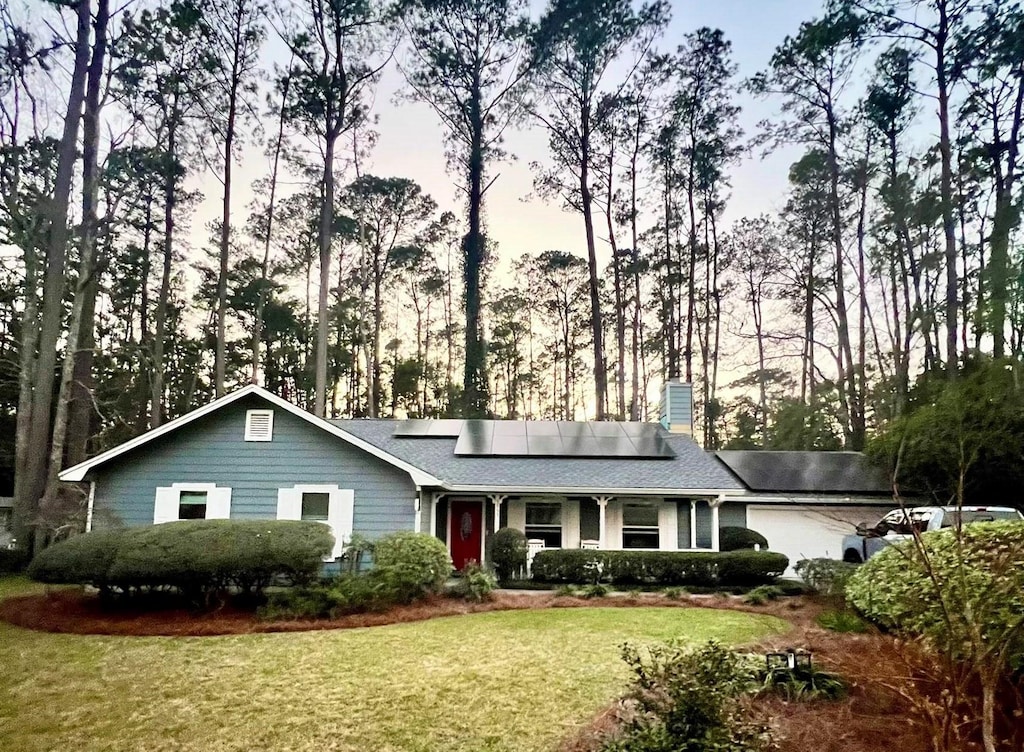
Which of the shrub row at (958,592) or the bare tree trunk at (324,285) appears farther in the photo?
the bare tree trunk at (324,285)

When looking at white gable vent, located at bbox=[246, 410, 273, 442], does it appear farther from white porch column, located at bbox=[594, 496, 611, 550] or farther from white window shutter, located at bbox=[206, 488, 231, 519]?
white porch column, located at bbox=[594, 496, 611, 550]

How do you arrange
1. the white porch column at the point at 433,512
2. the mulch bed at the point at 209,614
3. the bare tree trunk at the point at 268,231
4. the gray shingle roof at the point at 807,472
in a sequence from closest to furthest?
the mulch bed at the point at 209,614, the white porch column at the point at 433,512, the gray shingle roof at the point at 807,472, the bare tree trunk at the point at 268,231

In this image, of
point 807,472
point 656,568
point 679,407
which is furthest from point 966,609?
point 679,407

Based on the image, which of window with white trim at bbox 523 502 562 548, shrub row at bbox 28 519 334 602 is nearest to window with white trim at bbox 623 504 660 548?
window with white trim at bbox 523 502 562 548

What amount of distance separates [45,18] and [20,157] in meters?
3.62

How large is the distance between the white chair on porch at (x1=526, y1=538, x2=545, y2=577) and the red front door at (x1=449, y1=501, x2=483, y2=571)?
1.38 meters

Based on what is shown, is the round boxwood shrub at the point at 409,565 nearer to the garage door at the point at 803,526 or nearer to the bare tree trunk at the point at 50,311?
the garage door at the point at 803,526

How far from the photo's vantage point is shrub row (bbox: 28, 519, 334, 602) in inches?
389

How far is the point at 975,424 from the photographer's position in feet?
48.4

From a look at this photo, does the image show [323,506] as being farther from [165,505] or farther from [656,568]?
[656,568]

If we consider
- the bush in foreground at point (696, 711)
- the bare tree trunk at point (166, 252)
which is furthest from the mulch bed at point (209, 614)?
→ the bare tree trunk at point (166, 252)

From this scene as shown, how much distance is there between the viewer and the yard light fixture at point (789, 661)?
18.9 ft

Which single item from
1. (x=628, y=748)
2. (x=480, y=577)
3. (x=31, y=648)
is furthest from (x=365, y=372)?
(x=628, y=748)

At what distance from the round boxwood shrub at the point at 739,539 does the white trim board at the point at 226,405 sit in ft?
22.8
